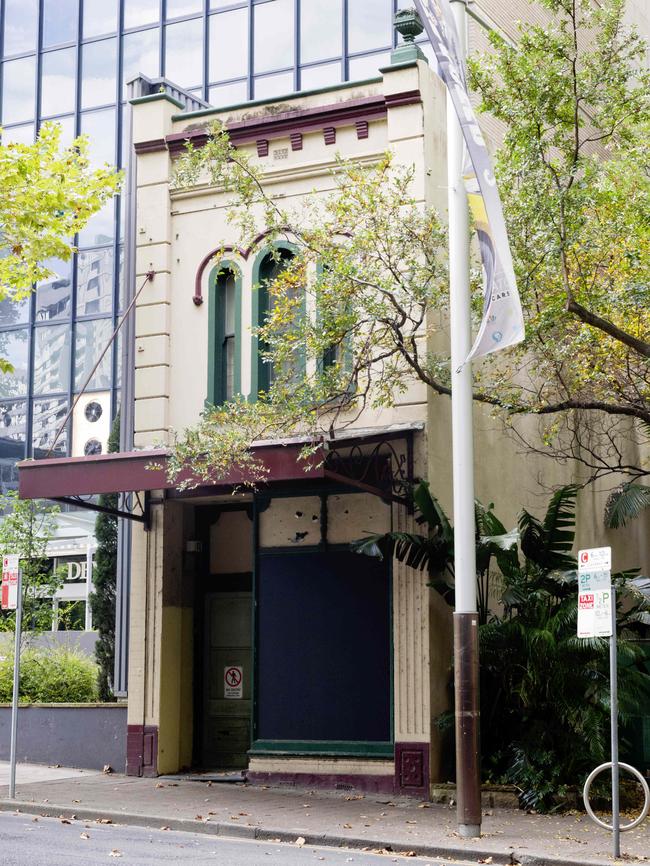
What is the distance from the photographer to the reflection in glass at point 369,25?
29.8 metres

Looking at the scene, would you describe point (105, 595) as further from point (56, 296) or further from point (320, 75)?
point (320, 75)

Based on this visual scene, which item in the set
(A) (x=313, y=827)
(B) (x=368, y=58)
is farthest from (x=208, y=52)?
(A) (x=313, y=827)

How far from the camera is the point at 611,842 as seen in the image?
12.0m

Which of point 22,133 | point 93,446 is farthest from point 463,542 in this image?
point 22,133

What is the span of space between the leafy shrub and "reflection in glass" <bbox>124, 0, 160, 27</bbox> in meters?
19.0

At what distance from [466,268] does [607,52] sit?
2.96 m

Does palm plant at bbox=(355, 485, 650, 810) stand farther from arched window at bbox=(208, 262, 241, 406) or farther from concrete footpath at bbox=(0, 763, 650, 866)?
arched window at bbox=(208, 262, 241, 406)

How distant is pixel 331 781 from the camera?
15922 mm

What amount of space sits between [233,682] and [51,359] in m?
16.8

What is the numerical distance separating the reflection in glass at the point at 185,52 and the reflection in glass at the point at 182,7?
30 cm

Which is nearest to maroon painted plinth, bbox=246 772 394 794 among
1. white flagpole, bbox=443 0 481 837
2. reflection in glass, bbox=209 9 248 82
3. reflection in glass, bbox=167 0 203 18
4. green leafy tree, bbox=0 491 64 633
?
white flagpole, bbox=443 0 481 837

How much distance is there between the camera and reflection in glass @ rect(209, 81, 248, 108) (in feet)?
102

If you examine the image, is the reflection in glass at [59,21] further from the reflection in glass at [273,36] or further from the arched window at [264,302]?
the arched window at [264,302]

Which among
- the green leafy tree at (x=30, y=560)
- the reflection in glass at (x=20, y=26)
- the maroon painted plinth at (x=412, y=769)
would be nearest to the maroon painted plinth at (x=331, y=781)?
the maroon painted plinth at (x=412, y=769)
